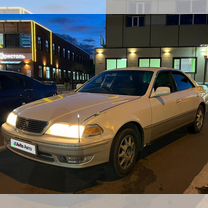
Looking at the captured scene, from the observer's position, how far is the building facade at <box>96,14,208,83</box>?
74.1 ft

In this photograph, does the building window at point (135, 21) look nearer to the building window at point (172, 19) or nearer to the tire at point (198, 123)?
the building window at point (172, 19)

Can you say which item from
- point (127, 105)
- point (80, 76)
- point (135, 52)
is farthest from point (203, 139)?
Result: point (80, 76)

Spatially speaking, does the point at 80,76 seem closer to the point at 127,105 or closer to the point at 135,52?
the point at 135,52

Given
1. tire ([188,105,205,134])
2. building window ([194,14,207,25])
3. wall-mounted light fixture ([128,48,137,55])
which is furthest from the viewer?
wall-mounted light fixture ([128,48,137,55])

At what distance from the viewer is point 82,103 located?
3934 millimetres

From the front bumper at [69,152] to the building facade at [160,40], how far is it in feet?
65.6

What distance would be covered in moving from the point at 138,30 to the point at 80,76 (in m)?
39.6

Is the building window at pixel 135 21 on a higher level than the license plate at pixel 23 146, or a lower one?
higher

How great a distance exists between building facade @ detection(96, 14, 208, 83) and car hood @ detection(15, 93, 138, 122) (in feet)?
62.7

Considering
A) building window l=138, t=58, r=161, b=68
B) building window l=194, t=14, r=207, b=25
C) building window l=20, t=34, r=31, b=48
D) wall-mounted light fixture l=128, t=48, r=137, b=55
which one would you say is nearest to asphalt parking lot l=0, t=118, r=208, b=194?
building window l=138, t=58, r=161, b=68

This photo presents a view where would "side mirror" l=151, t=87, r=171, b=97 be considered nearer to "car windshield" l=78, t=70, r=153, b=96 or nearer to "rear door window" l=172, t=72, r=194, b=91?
"car windshield" l=78, t=70, r=153, b=96

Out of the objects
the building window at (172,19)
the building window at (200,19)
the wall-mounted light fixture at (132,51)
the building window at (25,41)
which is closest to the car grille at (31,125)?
the wall-mounted light fixture at (132,51)

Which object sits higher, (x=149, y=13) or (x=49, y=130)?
(x=149, y=13)

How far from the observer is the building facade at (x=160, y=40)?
22.6 m
